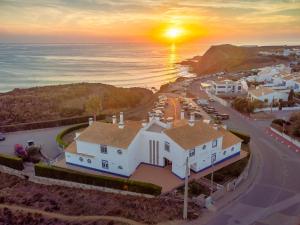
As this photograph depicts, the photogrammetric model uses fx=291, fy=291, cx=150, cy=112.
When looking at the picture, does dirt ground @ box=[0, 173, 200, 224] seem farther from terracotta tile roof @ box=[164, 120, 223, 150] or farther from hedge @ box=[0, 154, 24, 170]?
terracotta tile roof @ box=[164, 120, 223, 150]

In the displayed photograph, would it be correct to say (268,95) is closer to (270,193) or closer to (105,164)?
(270,193)

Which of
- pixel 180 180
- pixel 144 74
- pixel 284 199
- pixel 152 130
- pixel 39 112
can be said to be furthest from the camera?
pixel 144 74

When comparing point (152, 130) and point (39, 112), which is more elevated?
point (152, 130)

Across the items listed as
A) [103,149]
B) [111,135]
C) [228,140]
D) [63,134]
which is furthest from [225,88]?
[103,149]

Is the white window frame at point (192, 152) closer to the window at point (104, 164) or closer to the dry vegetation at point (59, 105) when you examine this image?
the window at point (104, 164)

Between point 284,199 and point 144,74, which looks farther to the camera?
point 144,74

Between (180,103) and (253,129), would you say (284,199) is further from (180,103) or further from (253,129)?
(180,103)

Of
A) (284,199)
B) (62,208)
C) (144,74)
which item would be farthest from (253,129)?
(144,74)
